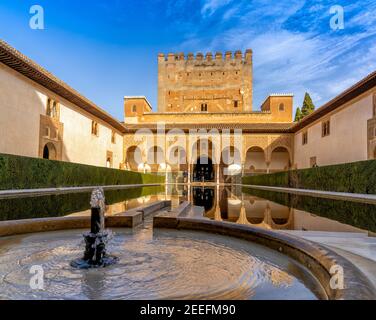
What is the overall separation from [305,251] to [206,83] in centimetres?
3600

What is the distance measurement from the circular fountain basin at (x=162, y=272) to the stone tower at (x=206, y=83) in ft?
111

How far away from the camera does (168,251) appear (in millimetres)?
3164

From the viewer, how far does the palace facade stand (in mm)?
13281

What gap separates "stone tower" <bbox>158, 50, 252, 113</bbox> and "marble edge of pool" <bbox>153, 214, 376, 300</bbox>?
3297 centimetres

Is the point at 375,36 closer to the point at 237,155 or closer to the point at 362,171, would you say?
the point at 362,171

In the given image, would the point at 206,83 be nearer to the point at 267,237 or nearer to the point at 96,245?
the point at 267,237

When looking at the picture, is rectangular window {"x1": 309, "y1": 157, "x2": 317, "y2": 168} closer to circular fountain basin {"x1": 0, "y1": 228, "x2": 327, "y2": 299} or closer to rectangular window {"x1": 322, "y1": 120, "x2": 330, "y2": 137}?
rectangular window {"x1": 322, "y1": 120, "x2": 330, "y2": 137}

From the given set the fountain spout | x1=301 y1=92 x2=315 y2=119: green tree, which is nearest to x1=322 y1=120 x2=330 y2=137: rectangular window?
the fountain spout

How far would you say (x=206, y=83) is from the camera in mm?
36906

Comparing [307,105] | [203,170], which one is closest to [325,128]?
[203,170]

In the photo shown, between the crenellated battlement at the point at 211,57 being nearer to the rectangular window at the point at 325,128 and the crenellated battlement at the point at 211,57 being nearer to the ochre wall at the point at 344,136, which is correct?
the ochre wall at the point at 344,136

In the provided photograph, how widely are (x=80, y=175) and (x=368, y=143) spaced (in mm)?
14188

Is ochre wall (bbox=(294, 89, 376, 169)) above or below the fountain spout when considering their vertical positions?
above

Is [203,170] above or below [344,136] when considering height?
below
